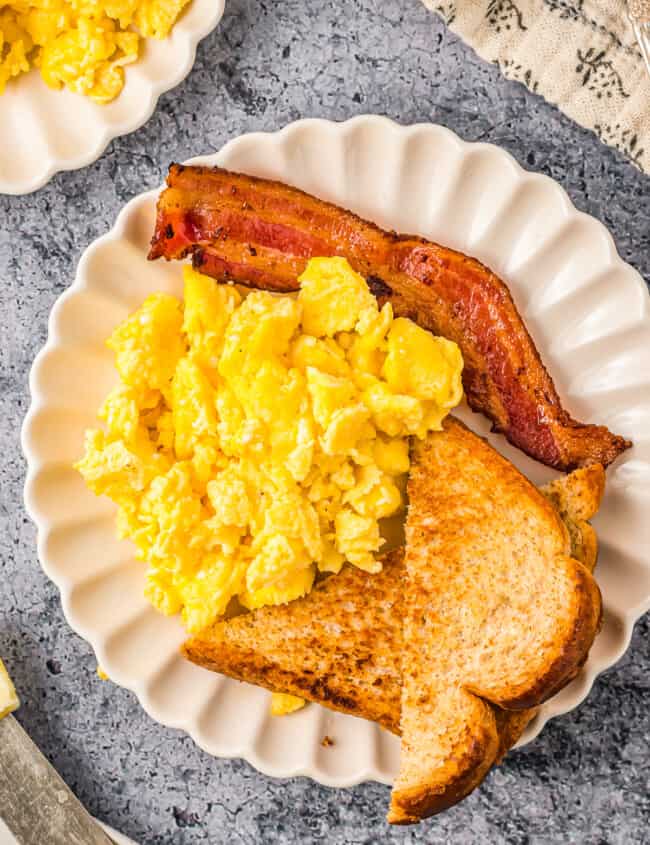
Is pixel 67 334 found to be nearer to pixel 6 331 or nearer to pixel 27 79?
pixel 6 331

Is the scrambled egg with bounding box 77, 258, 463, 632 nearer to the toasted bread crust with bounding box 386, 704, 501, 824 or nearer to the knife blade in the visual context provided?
the toasted bread crust with bounding box 386, 704, 501, 824

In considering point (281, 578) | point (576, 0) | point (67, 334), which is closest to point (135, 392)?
point (67, 334)

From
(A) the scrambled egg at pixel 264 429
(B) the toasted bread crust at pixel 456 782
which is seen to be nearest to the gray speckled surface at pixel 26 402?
(B) the toasted bread crust at pixel 456 782

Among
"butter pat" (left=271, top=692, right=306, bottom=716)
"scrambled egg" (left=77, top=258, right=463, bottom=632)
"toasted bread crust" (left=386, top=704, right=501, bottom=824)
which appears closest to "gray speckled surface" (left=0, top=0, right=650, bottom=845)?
"butter pat" (left=271, top=692, right=306, bottom=716)

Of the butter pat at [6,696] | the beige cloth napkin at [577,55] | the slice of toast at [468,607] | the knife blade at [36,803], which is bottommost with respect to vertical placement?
the knife blade at [36,803]

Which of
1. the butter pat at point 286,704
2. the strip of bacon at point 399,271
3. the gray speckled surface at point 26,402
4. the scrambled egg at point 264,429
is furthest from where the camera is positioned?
the gray speckled surface at point 26,402

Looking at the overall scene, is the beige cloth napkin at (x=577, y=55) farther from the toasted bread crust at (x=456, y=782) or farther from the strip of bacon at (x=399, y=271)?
the toasted bread crust at (x=456, y=782)
